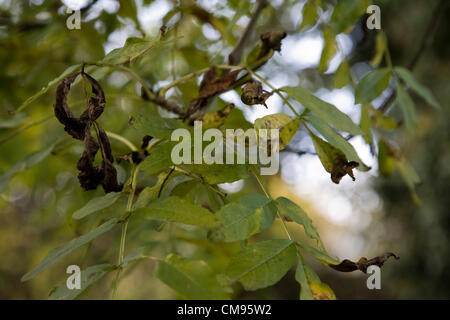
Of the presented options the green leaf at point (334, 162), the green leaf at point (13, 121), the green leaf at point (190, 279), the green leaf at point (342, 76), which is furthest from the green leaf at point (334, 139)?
the green leaf at point (13, 121)

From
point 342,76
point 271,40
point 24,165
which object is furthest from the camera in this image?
point 342,76

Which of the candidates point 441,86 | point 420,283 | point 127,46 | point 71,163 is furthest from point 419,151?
point 127,46

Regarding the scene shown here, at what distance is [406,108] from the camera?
2.65ft

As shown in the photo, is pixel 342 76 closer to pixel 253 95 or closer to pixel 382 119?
pixel 382 119

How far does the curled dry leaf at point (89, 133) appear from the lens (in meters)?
0.43

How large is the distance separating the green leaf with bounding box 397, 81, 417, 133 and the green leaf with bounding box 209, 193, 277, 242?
0.49m

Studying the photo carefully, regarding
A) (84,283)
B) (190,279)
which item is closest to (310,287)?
(190,279)

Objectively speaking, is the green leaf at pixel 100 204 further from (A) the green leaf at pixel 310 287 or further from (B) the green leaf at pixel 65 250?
(A) the green leaf at pixel 310 287

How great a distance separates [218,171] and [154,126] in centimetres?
12

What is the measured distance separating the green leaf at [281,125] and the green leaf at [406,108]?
39 centimetres

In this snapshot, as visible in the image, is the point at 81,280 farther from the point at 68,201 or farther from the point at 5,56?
the point at 5,56

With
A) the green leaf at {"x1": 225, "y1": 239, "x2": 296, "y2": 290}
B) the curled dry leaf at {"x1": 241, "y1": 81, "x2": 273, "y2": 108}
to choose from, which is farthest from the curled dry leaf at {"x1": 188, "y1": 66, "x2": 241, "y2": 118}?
the green leaf at {"x1": 225, "y1": 239, "x2": 296, "y2": 290}

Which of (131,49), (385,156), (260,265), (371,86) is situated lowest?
(385,156)

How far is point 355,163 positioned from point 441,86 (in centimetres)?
409
